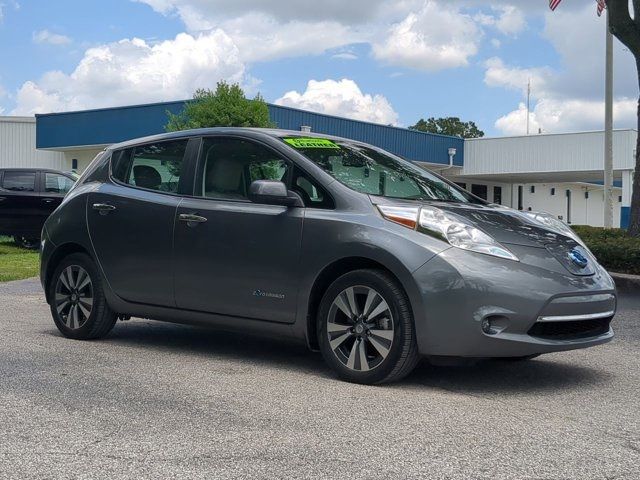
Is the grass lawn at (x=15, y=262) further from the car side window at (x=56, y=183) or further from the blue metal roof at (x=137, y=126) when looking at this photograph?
the blue metal roof at (x=137, y=126)

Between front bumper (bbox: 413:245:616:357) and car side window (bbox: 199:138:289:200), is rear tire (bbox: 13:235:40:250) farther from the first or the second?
front bumper (bbox: 413:245:616:357)

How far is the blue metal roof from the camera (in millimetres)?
30109

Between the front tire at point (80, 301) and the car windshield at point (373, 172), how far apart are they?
211 centimetres

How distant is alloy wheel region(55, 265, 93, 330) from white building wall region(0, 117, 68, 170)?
31501 mm

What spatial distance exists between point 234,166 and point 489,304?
2295 millimetres

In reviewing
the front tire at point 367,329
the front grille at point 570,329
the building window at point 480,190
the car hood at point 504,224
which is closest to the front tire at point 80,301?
the front tire at point 367,329

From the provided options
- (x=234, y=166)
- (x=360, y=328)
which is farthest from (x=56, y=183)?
(x=360, y=328)

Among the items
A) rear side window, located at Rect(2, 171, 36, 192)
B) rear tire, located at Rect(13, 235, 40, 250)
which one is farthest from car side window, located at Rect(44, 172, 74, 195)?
rear tire, located at Rect(13, 235, 40, 250)

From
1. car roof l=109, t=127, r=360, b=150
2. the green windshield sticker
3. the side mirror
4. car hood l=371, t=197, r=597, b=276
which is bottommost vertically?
car hood l=371, t=197, r=597, b=276

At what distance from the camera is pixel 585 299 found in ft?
16.6

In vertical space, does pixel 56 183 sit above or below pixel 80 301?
above

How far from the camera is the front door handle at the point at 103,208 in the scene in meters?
6.57

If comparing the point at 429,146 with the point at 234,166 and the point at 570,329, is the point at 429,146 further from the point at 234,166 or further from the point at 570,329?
the point at 570,329

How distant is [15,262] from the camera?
1483 centimetres
